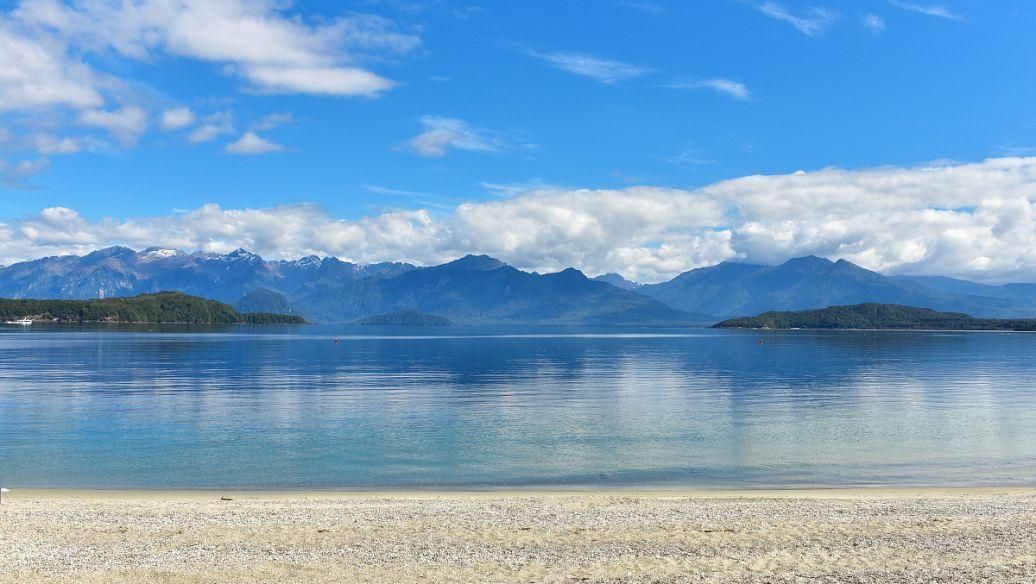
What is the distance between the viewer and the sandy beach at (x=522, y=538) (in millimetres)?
21516

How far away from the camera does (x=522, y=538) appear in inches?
1000

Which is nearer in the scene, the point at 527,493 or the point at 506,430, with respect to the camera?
the point at 527,493

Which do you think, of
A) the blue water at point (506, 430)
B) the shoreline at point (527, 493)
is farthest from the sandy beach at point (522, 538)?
the blue water at point (506, 430)

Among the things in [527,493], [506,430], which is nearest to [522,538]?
[527,493]

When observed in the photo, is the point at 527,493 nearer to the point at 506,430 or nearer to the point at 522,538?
the point at 522,538

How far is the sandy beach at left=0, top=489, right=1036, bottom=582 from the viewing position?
70.6ft

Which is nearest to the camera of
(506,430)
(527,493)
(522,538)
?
(522,538)

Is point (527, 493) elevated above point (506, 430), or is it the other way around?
point (506, 430)

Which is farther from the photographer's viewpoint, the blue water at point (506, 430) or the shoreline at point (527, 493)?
the blue water at point (506, 430)

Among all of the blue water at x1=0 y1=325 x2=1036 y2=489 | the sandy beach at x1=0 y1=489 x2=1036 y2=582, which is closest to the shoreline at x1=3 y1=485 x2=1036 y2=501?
the sandy beach at x1=0 y1=489 x2=1036 y2=582

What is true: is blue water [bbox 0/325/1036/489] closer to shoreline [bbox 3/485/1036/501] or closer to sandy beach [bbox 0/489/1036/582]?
shoreline [bbox 3/485/1036/501]

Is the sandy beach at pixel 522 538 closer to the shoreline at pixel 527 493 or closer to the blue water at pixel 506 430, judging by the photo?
the shoreline at pixel 527 493

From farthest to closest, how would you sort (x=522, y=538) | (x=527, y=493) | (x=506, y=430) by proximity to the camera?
(x=506, y=430)
(x=527, y=493)
(x=522, y=538)

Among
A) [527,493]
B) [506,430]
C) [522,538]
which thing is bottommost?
[527,493]
